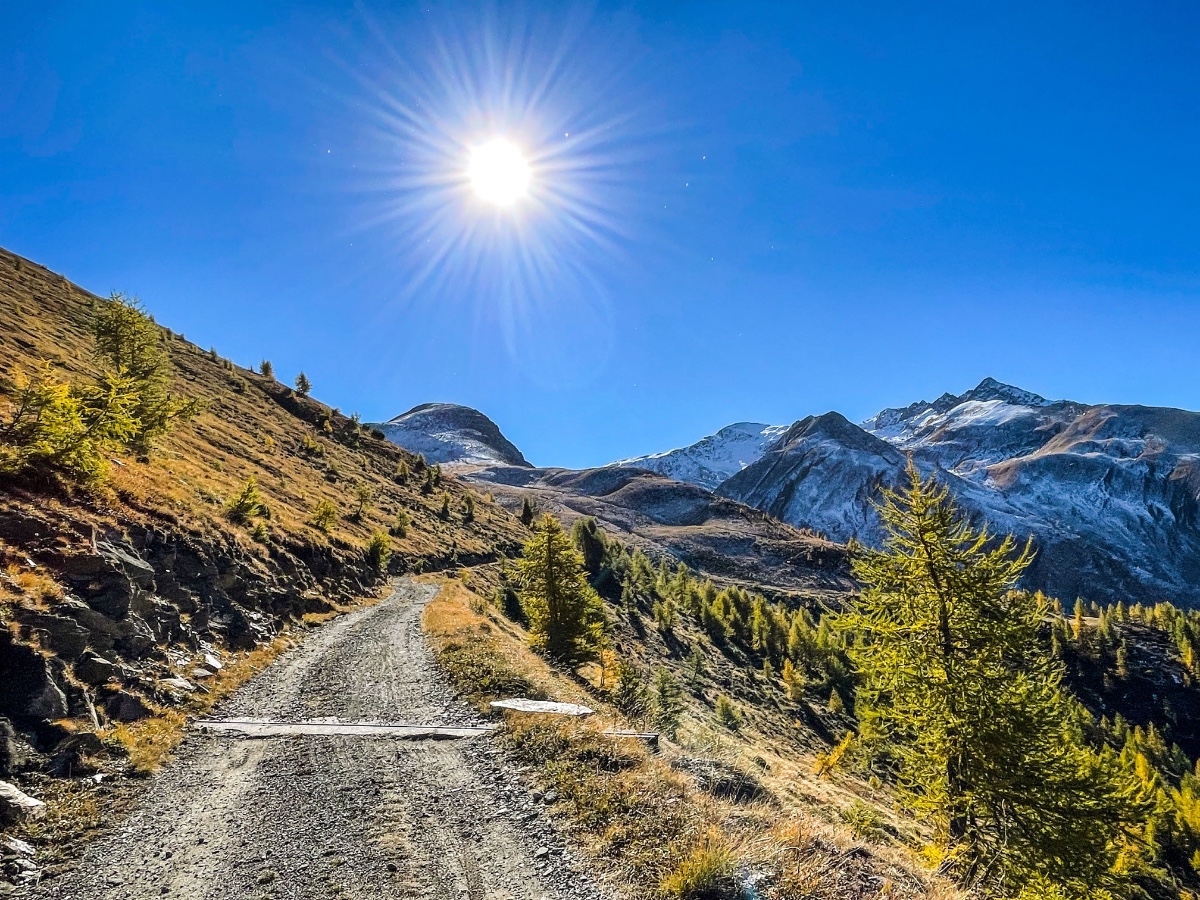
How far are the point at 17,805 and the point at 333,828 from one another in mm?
4883

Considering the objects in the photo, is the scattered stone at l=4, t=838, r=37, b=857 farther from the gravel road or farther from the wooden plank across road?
the wooden plank across road

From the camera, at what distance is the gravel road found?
294 inches

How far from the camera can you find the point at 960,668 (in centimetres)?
1424

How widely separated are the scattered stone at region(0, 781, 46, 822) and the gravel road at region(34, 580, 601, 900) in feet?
4.05

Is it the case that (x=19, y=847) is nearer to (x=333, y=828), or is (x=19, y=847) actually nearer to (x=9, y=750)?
(x=9, y=750)

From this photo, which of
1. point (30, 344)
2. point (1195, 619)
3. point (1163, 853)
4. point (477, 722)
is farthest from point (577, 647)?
point (1195, 619)

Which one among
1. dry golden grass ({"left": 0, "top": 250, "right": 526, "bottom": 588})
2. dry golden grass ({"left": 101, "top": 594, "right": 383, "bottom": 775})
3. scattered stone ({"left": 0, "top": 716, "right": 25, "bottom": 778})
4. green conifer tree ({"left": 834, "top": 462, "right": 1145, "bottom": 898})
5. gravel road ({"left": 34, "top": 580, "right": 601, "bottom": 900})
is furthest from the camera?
dry golden grass ({"left": 0, "top": 250, "right": 526, "bottom": 588})

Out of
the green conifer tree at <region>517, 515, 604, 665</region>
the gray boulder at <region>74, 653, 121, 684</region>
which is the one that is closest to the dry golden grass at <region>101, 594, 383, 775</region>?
the gray boulder at <region>74, 653, 121, 684</region>

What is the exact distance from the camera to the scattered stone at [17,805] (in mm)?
8188

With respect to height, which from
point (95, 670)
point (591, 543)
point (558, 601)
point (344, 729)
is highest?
point (591, 543)

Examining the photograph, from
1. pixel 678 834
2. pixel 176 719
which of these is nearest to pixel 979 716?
pixel 678 834

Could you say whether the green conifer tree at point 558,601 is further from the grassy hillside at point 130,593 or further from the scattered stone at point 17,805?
the scattered stone at point 17,805

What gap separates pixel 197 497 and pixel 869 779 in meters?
68.1

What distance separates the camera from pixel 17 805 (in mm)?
8359
